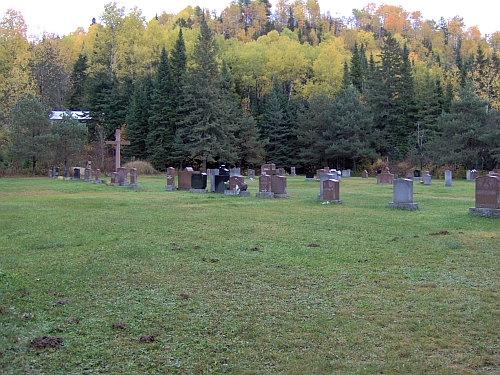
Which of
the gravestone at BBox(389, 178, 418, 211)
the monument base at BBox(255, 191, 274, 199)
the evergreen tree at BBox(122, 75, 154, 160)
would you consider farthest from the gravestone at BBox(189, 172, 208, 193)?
the evergreen tree at BBox(122, 75, 154, 160)

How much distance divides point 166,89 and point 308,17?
93.7 m

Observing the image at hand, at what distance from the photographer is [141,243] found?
8.55 m

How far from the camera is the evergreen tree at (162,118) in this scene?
5012cm

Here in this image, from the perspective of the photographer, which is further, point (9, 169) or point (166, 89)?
point (166, 89)

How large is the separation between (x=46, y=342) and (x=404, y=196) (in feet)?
41.4

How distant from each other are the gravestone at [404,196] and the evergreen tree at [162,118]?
37.6 metres

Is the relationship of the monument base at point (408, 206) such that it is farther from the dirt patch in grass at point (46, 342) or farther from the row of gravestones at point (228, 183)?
the dirt patch in grass at point (46, 342)

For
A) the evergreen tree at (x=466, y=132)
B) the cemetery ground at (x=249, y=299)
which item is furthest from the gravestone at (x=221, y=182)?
the evergreen tree at (x=466, y=132)

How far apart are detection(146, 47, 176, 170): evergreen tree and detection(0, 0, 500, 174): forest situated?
0.43 ft

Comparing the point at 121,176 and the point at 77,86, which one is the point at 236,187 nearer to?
the point at 121,176

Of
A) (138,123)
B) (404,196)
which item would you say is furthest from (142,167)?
(404,196)

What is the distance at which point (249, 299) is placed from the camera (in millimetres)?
5238

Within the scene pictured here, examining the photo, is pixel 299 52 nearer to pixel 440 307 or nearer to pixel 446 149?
pixel 446 149

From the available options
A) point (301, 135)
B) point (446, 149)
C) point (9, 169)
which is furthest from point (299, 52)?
point (9, 169)
